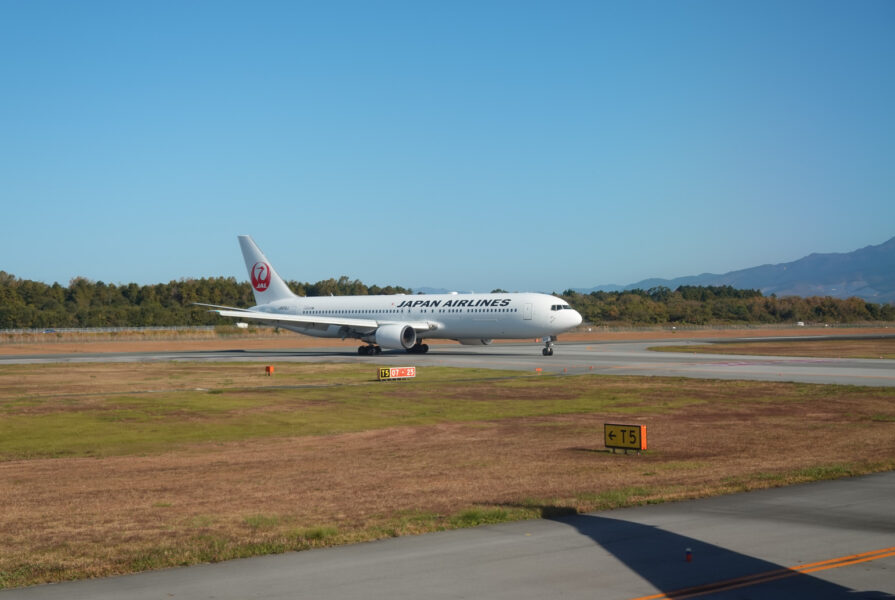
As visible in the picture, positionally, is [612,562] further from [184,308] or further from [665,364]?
[184,308]

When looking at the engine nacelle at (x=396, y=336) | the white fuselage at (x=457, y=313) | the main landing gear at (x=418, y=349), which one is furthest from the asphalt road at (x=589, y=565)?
the main landing gear at (x=418, y=349)

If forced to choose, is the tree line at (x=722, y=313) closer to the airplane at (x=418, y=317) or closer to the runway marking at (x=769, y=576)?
the airplane at (x=418, y=317)

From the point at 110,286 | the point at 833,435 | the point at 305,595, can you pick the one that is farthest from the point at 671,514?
the point at 110,286

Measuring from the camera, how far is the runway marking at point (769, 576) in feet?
32.6

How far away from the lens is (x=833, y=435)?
2455 centimetres

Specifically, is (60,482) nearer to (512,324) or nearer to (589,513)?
(589,513)

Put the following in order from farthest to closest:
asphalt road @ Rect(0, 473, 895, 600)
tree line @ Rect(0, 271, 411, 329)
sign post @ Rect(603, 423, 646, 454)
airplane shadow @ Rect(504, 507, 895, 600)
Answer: tree line @ Rect(0, 271, 411, 329) → sign post @ Rect(603, 423, 646, 454) → asphalt road @ Rect(0, 473, 895, 600) → airplane shadow @ Rect(504, 507, 895, 600)

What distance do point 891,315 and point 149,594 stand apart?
214 m

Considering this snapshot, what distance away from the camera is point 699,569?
1093 centimetres

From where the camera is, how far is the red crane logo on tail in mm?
82875

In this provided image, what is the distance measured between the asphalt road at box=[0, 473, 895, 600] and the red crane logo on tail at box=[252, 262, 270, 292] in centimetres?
7138

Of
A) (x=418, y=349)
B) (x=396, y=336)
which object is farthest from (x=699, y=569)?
(x=418, y=349)

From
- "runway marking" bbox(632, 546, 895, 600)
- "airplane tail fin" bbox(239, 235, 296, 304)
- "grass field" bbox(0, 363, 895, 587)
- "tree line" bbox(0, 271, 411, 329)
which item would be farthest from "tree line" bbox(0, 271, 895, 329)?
"runway marking" bbox(632, 546, 895, 600)

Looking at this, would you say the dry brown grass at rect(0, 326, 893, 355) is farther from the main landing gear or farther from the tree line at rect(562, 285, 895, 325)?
the tree line at rect(562, 285, 895, 325)
